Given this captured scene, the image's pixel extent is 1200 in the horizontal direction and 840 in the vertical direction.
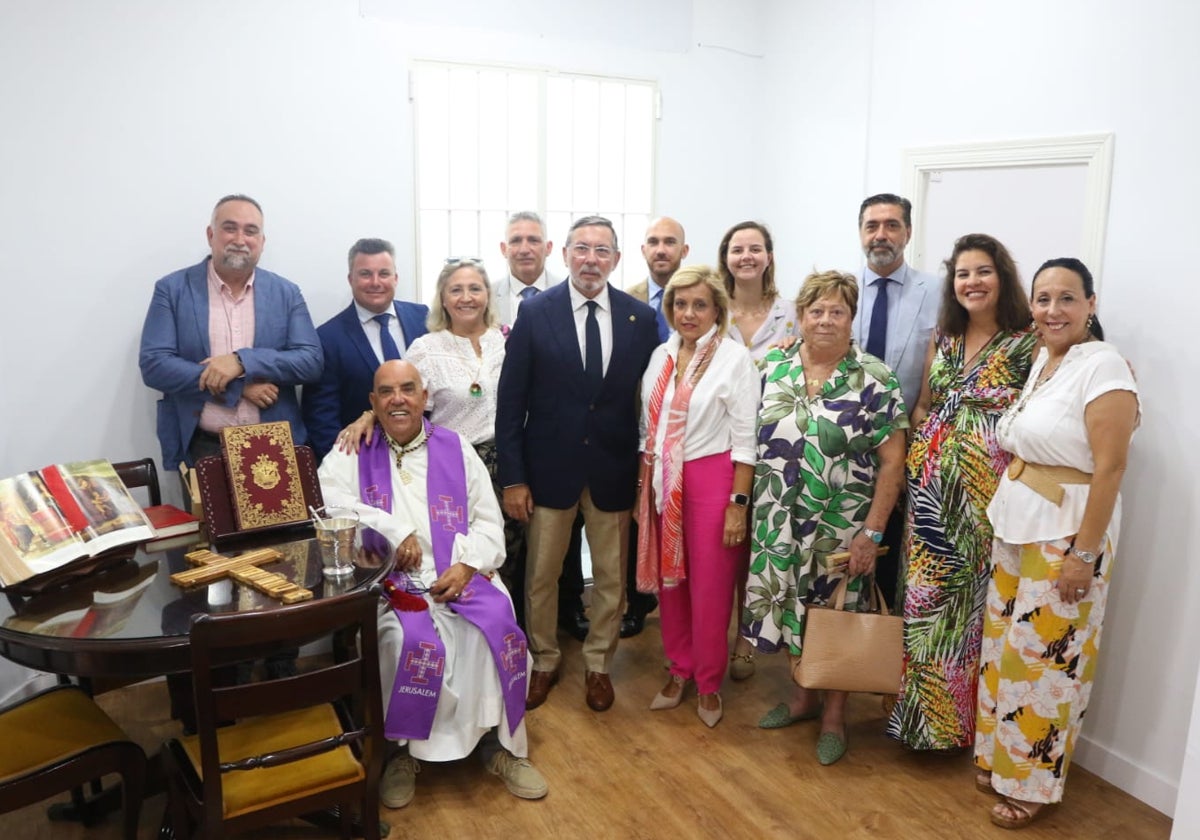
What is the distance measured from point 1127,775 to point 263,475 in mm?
2790

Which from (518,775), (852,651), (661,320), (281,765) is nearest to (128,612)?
(281,765)

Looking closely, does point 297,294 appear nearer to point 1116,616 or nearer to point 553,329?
point 553,329

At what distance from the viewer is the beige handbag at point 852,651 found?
2.76 m

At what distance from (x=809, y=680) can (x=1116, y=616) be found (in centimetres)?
99

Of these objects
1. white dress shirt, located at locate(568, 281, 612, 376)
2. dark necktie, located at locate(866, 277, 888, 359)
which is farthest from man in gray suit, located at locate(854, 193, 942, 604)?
white dress shirt, located at locate(568, 281, 612, 376)

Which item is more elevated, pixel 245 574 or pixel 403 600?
pixel 245 574

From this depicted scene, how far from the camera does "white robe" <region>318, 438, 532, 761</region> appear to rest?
2633 mm

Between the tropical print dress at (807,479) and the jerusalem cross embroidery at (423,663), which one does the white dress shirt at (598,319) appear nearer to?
the tropical print dress at (807,479)

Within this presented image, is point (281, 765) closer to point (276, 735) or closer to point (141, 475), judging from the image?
point (276, 735)

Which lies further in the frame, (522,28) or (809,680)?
(522,28)

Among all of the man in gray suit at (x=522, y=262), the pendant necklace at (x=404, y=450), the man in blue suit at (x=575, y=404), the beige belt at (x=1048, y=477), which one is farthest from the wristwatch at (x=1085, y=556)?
the man in gray suit at (x=522, y=262)

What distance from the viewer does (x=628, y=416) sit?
10.1 feet

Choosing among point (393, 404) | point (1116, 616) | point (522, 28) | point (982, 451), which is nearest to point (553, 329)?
point (393, 404)

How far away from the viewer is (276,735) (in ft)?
7.13
